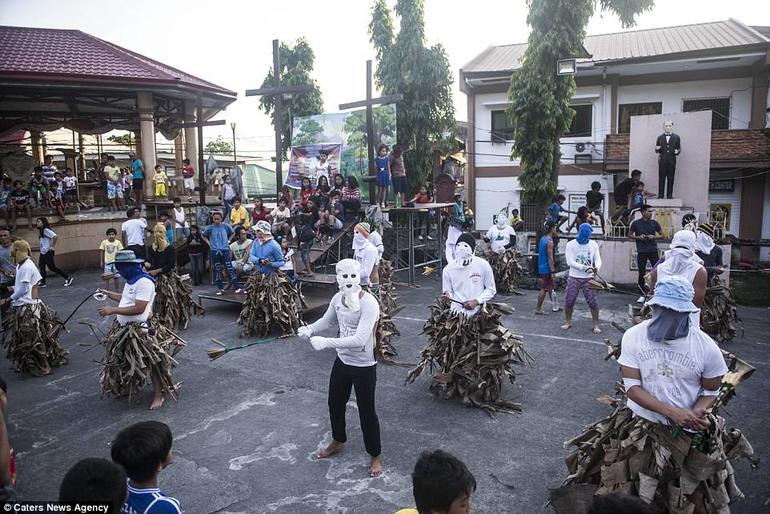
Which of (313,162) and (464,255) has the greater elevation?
(313,162)

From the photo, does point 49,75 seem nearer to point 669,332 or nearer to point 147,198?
point 147,198

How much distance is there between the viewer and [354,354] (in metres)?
5.13

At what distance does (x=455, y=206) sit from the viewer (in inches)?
691

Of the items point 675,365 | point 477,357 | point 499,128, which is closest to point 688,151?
point 499,128

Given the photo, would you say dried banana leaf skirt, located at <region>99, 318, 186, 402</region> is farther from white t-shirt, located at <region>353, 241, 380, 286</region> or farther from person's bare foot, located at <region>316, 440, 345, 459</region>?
→ white t-shirt, located at <region>353, 241, 380, 286</region>

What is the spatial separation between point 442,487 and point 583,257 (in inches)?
301

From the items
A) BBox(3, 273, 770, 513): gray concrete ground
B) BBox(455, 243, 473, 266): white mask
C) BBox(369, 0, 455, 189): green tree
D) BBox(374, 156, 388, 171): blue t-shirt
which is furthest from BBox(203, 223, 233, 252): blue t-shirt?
BBox(369, 0, 455, 189): green tree

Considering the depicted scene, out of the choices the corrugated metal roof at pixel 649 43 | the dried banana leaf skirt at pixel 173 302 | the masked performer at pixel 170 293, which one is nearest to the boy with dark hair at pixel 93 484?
the masked performer at pixel 170 293

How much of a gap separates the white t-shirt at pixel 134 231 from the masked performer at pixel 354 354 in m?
10.0

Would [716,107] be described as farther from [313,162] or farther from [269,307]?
[269,307]

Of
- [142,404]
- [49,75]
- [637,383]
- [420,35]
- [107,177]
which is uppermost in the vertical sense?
[420,35]

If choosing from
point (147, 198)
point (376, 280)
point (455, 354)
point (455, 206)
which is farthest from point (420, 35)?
point (455, 354)

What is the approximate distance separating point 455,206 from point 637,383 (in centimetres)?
1406

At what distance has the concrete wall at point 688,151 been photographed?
15320 millimetres
